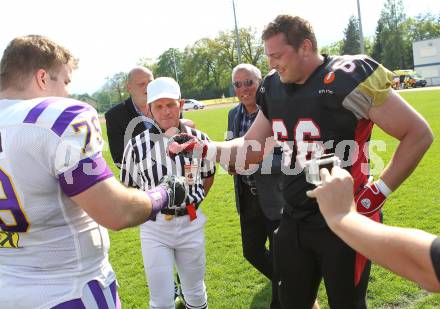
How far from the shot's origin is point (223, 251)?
5.42 m

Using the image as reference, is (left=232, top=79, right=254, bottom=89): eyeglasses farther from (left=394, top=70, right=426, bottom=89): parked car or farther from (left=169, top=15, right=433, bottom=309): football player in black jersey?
(left=394, top=70, right=426, bottom=89): parked car

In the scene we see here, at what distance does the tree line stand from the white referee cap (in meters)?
61.6

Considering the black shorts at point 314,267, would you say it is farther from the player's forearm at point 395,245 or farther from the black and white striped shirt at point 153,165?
the player's forearm at point 395,245

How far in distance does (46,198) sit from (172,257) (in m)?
1.67

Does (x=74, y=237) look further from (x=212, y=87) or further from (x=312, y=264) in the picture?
(x=212, y=87)

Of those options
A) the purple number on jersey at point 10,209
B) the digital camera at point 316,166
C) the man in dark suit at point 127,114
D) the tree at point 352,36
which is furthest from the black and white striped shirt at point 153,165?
the tree at point 352,36

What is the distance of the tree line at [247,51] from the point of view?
220 ft

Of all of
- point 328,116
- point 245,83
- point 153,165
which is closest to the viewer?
point 328,116

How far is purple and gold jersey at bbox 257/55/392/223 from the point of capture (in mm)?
2682

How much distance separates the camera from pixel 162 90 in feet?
11.7

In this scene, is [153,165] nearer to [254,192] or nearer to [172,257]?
[172,257]

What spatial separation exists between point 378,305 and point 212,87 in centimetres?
6992

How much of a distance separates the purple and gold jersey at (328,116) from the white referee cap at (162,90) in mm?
889

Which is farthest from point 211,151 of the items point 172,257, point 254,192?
point 254,192
